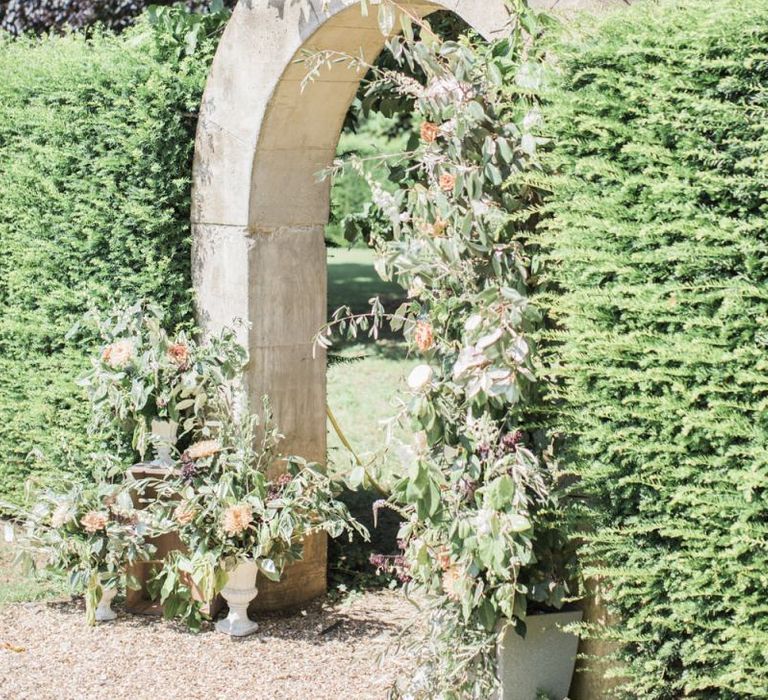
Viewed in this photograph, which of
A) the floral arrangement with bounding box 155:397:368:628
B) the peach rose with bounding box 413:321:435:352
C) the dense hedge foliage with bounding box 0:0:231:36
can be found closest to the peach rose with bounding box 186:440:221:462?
the floral arrangement with bounding box 155:397:368:628

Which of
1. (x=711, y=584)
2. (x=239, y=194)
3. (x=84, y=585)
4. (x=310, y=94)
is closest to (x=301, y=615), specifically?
(x=84, y=585)

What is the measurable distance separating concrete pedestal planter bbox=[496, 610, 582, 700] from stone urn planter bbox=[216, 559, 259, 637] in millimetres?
1735

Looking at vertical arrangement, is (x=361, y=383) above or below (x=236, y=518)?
below

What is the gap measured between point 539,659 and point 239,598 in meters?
1.88

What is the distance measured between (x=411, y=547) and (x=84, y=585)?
2079 millimetres

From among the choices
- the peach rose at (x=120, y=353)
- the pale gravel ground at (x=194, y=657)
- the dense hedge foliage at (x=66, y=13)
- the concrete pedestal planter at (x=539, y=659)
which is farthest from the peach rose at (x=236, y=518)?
the dense hedge foliage at (x=66, y=13)

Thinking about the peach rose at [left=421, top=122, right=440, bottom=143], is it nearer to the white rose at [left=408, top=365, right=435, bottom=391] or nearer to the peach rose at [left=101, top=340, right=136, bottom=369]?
the white rose at [left=408, top=365, right=435, bottom=391]

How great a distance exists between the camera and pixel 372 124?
2520 cm

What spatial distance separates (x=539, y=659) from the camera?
399 cm

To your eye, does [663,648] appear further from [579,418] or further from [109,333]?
[109,333]

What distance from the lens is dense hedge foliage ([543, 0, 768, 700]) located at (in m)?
2.96

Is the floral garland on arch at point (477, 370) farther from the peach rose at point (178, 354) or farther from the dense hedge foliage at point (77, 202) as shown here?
the dense hedge foliage at point (77, 202)

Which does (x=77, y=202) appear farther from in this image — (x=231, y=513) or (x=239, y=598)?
(x=239, y=598)

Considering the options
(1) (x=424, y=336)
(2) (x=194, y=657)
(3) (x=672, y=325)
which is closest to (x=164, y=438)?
(2) (x=194, y=657)
